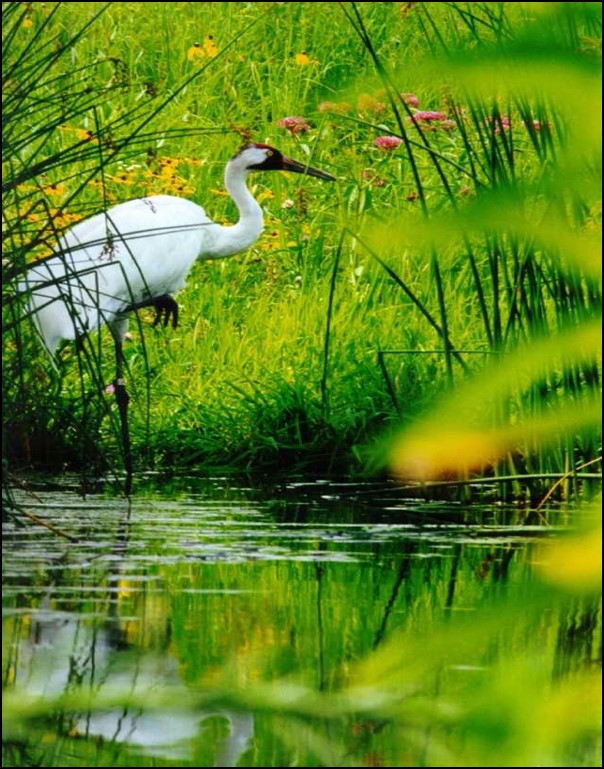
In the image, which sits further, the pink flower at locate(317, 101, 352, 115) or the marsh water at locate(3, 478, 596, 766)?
the marsh water at locate(3, 478, 596, 766)

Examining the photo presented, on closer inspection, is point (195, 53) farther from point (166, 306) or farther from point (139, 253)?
point (139, 253)

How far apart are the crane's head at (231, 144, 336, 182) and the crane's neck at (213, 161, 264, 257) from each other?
0.05 meters

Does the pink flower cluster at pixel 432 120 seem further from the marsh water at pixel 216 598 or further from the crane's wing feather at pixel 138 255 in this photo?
the marsh water at pixel 216 598

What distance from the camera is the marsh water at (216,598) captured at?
2.37 metres

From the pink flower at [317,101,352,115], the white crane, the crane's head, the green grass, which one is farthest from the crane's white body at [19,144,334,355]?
the pink flower at [317,101,352,115]

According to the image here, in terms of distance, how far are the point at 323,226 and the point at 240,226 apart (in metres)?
1.00

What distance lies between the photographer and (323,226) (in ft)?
31.9

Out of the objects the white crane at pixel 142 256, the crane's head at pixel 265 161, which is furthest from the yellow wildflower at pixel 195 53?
the white crane at pixel 142 256

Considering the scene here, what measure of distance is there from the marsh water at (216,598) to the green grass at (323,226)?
27cm

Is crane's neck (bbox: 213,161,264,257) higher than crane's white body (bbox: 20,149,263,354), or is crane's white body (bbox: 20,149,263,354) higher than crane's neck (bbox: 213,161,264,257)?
crane's neck (bbox: 213,161,264,257)

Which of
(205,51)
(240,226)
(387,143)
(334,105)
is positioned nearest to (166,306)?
(240,226)

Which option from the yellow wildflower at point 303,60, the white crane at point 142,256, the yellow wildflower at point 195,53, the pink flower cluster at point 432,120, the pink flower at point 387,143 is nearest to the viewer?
the white crane at point 142,256

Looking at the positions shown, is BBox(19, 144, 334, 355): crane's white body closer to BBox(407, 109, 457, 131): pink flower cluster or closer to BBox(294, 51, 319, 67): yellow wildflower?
BBox(407, 109, 457, 131): pink flower cluster

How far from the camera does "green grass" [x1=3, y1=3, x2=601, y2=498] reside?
75 centimetres
